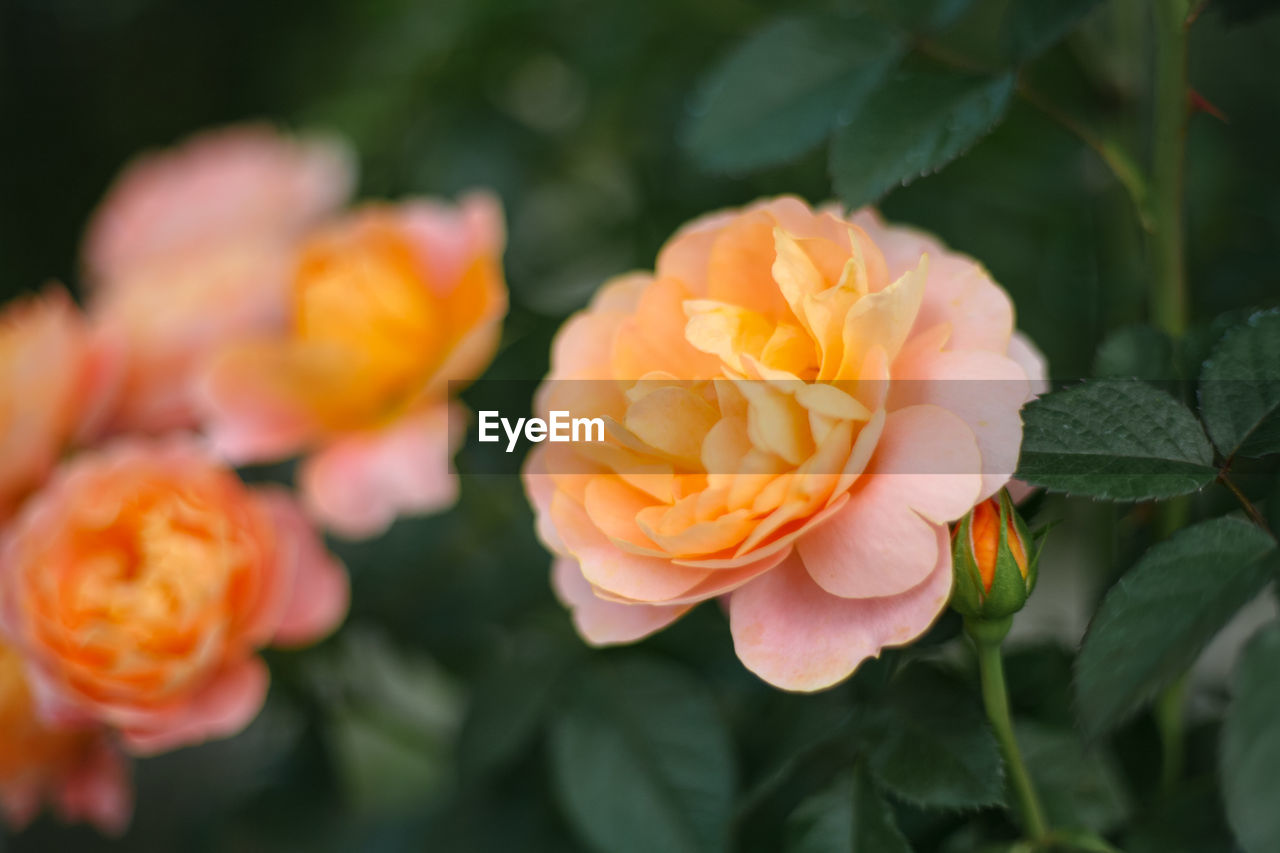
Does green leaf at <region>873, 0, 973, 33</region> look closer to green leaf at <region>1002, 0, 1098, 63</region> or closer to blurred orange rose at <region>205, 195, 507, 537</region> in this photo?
green leaf at <region>1002, 0, 1098, 63</region>

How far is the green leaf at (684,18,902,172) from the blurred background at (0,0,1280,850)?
3 cm

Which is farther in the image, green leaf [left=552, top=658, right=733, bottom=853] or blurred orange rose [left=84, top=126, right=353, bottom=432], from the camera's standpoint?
blurred orange rose [left=84, top=126, right=353, bottom=432]

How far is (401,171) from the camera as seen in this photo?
28.7 inches

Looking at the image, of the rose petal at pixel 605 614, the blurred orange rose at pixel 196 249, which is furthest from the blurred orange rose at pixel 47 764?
the rose petal at pixel 605 614

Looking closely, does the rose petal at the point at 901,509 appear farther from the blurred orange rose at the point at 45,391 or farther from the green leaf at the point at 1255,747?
the blurred orange rose at the point at 45,391

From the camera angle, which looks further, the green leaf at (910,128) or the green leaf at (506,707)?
the green leaf at (506,707)

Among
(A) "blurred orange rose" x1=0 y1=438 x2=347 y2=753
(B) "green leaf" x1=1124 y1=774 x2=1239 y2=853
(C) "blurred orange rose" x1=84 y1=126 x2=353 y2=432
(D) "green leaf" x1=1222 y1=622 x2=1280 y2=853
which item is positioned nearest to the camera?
(D) "green leaf" x1=1222 y1=622 x2=1280 y2=853

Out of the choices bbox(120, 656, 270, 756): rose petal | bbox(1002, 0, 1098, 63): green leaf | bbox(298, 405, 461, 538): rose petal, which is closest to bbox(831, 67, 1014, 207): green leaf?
bbox(1002, 0, 1098, 63): green leaf

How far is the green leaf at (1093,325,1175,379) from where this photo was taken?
0.32 metres

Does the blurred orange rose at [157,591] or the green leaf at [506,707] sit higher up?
the blurred orange rose at [157,591]

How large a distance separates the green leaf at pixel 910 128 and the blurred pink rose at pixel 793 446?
0.03m

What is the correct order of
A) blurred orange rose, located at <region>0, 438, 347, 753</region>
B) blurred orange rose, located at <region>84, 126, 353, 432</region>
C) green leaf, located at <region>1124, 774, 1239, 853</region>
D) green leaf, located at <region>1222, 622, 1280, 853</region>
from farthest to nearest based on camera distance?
1. blurred orange rose, located at <region>84, 126, 353, 432</region>
2. blurred orange rose, located at <region>0, 438, 347, 753</region>
3. green leaf, located at <region>1124, 774, 1239, 853</region>
4. green leaf, located at <region>1222, 622, 1280, 853</region>

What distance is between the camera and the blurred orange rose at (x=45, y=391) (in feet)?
1.57

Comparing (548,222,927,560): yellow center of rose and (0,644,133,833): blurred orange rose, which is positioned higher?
(548,222,927,560): yellow center of rose
